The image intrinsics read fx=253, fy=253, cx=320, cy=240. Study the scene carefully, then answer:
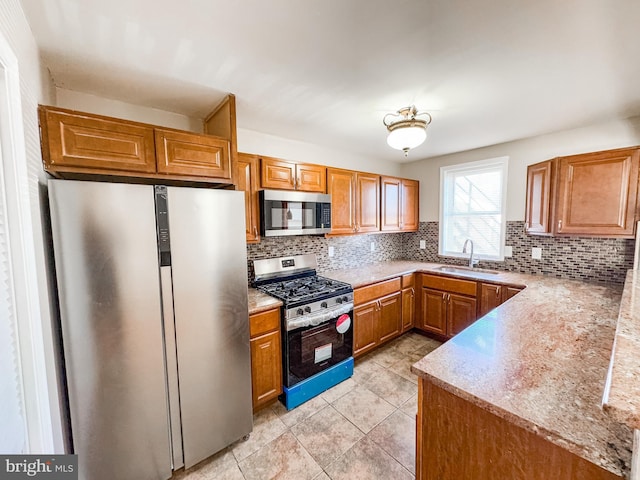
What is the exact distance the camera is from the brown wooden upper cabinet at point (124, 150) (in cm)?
126

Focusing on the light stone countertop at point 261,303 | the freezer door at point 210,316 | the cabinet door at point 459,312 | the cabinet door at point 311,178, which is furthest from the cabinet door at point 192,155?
the cabinet door at point 459,312

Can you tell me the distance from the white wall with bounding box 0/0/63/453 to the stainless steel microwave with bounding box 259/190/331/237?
1.34m

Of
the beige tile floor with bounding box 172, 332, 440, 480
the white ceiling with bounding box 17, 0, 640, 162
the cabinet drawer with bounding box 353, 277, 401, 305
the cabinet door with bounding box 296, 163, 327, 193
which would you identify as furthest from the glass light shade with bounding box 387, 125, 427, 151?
the beige tile floor with bounding box 172, 332, 440, 480

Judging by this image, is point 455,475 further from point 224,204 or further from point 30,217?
point 30,217

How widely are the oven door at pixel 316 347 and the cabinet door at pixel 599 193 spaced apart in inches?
84.5

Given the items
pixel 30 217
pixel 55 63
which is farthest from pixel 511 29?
pixel 55 63

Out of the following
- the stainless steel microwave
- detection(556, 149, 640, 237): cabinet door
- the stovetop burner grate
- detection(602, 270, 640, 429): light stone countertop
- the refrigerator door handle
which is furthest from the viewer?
the stainless steel microwave

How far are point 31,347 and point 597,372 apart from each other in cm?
224

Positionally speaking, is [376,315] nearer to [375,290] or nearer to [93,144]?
[375,290]

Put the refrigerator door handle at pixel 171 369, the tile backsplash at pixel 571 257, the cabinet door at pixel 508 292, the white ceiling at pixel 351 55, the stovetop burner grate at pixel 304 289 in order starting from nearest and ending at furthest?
1. the white ceiling at pixel 351 55
2. the refrigerator door handle at pixel 171 369
3. the stovetop burner grate at pixel 304 289
4. the tile backsplash at pixel 571 257
5. the cabinet door at pixel 508 292

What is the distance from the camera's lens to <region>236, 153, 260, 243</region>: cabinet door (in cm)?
213

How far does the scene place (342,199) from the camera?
281 centimetres

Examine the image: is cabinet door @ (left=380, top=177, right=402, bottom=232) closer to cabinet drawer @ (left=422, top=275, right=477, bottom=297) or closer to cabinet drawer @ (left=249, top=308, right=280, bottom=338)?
cabinet drawer @ (left=422, top=275, right=477, bottom=297)

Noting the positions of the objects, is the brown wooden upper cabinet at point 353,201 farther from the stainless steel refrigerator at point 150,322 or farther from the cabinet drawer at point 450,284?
the stainless steel refrigerator at point 150,322
